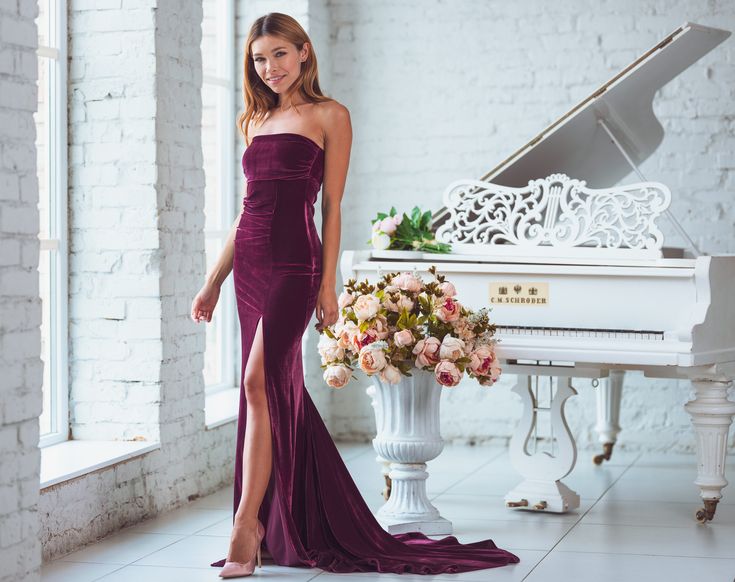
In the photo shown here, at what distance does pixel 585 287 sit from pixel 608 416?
1.68 m

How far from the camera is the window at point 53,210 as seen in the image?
4.70m

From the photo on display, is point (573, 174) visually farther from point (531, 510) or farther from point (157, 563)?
point (157, 563)

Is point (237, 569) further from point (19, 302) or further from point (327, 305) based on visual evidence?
point (19, 302)

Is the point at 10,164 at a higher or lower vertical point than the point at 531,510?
higher

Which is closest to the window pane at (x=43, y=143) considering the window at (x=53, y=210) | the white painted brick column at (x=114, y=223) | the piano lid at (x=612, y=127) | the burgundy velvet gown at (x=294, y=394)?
the window at (x=53, y=210)

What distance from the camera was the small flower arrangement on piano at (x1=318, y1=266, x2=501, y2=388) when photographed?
4227 millimetres

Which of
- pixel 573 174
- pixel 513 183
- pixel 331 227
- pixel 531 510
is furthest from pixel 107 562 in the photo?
pixel 573 174

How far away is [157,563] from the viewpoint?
4035 mm

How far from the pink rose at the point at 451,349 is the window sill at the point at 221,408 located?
5.04 ft

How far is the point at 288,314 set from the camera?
12.5 ft

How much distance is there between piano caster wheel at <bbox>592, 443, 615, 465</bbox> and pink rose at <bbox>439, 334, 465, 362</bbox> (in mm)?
2121

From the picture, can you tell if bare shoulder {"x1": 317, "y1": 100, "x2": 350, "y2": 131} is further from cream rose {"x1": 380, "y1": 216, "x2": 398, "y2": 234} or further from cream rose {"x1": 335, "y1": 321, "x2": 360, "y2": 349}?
cream rose {"x1": 380, "y1": 216, "x2": 398, "y2": 234}

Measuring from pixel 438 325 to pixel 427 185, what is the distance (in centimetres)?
255

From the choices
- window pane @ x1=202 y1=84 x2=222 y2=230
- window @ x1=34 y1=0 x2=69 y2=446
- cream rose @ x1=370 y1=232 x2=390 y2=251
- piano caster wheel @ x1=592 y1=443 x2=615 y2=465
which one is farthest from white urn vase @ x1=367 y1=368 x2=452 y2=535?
window pane @ x1=202 y1=84 x2=222 y2=230
